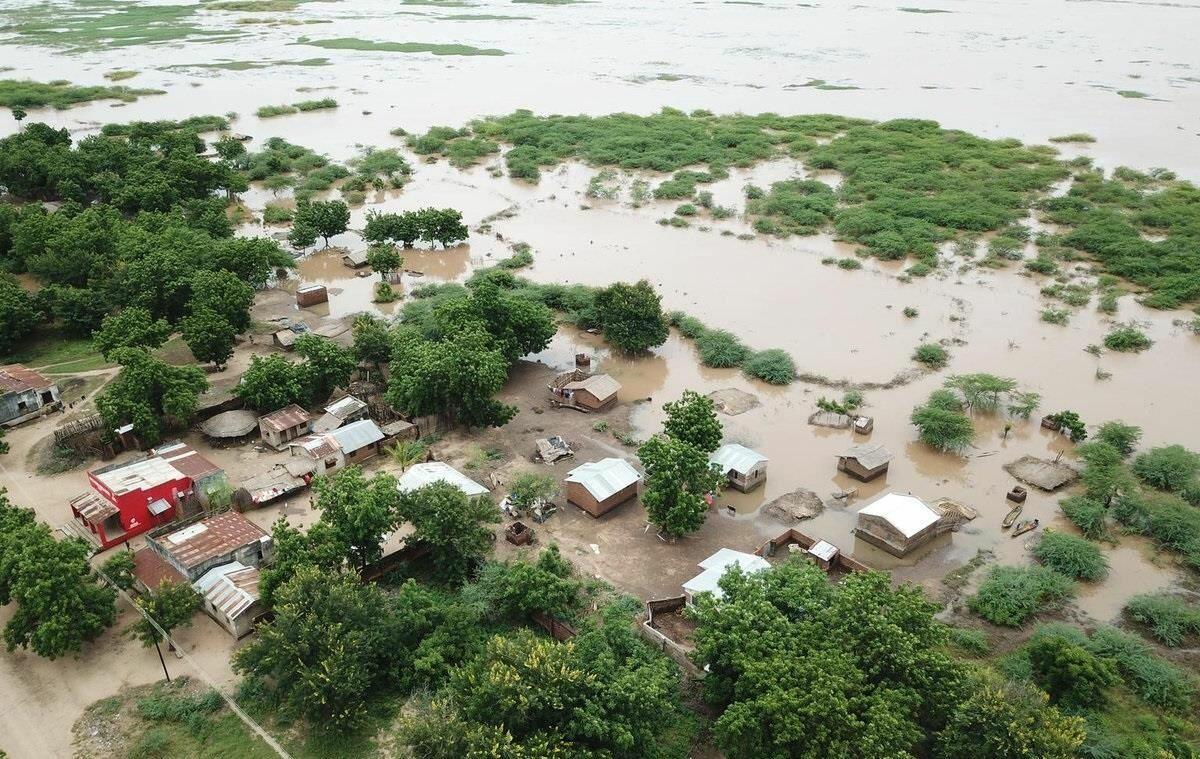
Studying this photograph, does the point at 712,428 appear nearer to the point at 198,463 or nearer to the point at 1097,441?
the point at 1097,441

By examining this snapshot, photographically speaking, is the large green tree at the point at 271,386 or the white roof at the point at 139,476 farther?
the large green tree at the point at 271,386

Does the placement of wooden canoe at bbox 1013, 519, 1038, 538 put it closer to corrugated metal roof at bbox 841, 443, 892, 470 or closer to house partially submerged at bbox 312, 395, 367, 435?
corrugated metal roof at bbox 841, 443, 892, 470

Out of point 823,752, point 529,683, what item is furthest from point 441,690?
point 823,752

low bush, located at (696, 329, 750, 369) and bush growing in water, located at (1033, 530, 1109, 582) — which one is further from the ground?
bush growing in water, located at (1033, 530, 1109, 582)

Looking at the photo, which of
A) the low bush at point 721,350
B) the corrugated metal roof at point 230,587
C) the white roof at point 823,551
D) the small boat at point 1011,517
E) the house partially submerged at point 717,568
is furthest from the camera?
the low bush at point 721,350

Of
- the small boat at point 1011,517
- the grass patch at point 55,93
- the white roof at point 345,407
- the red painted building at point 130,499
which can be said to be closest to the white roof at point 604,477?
the white roof at point 345,407

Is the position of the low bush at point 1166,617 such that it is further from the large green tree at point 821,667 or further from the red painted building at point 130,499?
the red painted building at point 130,499

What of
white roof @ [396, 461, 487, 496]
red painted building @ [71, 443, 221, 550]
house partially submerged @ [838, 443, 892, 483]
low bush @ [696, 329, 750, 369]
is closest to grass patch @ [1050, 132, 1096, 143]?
low bush @ [696, 329, 750, 369]
